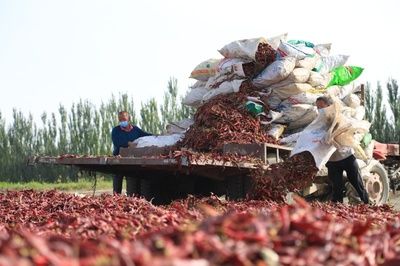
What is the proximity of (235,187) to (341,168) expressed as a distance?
148 centimetres

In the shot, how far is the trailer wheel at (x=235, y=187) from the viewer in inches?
292

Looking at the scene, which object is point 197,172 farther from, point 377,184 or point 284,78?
point 377,184

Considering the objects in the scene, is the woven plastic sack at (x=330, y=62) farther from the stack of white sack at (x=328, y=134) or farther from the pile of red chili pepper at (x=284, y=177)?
the pile of red chili pepper at (x=284, y=177)

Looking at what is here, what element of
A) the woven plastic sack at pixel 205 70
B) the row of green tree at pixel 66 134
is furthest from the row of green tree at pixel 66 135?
the woven plastic sack at pixel 205 70

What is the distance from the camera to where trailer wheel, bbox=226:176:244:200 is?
7.41 meters

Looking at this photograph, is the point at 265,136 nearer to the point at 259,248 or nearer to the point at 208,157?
the point at 208,157

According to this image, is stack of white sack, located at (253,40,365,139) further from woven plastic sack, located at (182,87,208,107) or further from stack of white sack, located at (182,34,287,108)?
woven plastic sack, located at (182,87,208,107)

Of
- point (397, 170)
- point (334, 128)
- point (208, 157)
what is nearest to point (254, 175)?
point (208, 157)

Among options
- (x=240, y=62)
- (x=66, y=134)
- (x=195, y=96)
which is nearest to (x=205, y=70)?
(x=195, y=96)

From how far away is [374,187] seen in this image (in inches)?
360

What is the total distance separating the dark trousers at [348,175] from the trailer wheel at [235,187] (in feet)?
4.31

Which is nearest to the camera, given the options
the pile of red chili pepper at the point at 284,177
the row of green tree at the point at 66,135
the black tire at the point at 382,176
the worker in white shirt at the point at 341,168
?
the pile of red chili pepper at the point at 284,177

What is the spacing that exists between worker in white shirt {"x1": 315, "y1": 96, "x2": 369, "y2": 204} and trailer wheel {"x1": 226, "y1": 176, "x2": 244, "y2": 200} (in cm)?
126

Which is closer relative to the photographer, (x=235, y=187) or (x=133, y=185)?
(x=235, y=187)
